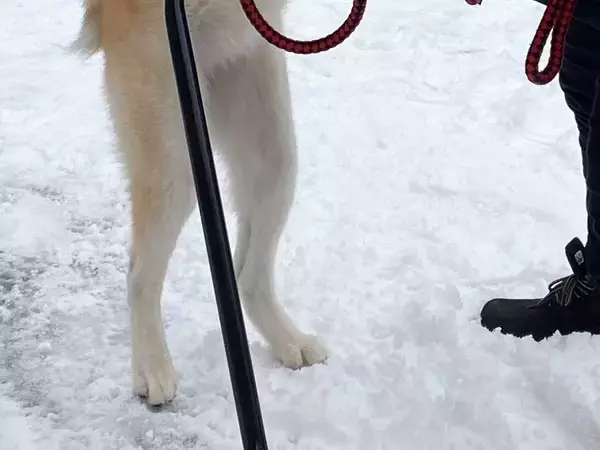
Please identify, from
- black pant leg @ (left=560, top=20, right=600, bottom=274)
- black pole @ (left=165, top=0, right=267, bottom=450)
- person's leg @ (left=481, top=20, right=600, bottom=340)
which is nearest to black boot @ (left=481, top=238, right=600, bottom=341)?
person's leg @ (left=481, top=20, right=600, bottom=340)

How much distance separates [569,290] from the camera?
187cm

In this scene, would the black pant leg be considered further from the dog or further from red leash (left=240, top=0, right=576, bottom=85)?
the dog

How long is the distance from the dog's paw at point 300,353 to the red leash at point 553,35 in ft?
3.01

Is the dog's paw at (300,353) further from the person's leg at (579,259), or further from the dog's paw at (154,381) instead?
the person's leg at (579,259)

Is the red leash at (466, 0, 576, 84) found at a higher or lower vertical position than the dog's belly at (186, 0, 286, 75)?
higher

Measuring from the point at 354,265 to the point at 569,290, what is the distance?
2.11 feet

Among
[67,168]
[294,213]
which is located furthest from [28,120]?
[294,213]

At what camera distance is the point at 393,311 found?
2.02m

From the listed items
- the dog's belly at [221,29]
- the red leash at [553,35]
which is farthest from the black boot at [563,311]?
the dog's belly at [221,29]

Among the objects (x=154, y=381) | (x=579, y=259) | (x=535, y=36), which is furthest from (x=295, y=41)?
(x=579, y=259)

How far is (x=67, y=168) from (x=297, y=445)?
1602 mm

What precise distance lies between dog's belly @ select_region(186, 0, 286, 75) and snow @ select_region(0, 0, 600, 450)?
0.77 meters

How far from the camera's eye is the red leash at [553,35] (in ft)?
3.81

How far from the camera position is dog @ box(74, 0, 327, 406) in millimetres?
1490
